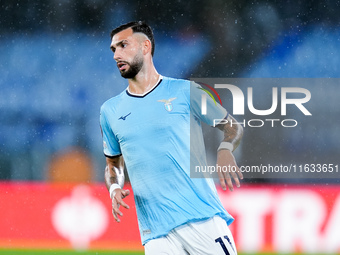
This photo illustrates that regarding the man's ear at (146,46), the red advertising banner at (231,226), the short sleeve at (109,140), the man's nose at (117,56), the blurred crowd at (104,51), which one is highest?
the blurred crowd at (104,51)

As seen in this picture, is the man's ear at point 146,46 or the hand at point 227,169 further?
the man's ear at point 146,46

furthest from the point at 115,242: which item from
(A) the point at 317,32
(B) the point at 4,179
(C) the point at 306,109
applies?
(A) the point at 317,32

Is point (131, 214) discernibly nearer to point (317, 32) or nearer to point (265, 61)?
point (265, 61)

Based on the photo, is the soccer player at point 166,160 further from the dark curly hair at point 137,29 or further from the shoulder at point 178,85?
the dark curly hair at point 137,29

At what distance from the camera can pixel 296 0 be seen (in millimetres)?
7461

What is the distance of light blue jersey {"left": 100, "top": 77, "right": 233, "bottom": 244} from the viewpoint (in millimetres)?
2330

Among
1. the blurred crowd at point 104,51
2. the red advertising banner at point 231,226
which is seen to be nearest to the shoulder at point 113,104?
the red advertising banner at point 231,226

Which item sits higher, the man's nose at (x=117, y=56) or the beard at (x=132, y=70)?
the man's nose at (x=117, y=56)

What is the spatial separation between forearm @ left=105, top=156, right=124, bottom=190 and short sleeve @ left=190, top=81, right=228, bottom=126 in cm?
47

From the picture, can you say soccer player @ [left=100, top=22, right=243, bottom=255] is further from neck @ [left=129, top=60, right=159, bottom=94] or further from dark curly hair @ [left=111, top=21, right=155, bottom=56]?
dark curly hair @ [left=111, top=21, right=155, bottom=56]

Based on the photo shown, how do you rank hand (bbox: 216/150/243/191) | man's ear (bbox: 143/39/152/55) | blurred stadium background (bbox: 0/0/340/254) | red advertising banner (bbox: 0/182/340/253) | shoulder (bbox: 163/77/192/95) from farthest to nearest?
blurred stadium background (bbox: 0/0/340/254) < red advertising banner (bbox: 0/182/340/253) < man's ear (bbox: 143/39/152/55) < shoulder (bbox: 163/77/192/95) < hand (bbox: 216/150/243/191)

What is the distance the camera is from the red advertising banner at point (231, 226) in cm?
512

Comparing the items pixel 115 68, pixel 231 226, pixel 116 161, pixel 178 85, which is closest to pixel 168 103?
pixel 178 85

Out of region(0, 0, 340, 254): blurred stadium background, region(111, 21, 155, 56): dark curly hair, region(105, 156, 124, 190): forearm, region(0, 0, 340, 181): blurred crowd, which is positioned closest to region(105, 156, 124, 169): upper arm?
region(105, 156, 124, 190): forearm
